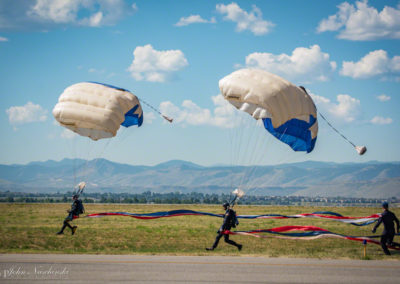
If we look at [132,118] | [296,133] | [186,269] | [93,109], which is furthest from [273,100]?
[132,118]

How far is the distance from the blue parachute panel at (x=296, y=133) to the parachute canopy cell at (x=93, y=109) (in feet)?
22.7

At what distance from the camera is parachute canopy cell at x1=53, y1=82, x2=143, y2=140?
2291 centimetres

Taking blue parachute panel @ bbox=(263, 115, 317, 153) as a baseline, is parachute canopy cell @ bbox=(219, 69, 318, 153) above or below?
above

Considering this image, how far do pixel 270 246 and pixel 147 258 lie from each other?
665cm

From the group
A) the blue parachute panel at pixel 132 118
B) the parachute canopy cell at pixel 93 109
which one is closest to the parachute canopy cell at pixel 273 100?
the parachute canopy cell at pixel 93 109

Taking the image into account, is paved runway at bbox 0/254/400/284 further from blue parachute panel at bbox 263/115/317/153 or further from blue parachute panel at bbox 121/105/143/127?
blue parachute panel at bbox 121/105/143/127

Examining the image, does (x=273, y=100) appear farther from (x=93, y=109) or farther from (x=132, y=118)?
(x=132, y=118)

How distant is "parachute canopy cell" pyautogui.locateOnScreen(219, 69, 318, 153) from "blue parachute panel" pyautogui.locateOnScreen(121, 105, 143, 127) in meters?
5.94

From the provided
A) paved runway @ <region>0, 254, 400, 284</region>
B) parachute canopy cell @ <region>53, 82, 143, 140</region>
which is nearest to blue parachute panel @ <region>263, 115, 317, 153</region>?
paved runway @ <region>0, 254, 400, 284</region>

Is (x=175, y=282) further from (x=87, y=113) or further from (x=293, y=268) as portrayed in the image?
(x=87, y=113)

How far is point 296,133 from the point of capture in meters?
20.8

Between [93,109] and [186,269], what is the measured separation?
11.2 m

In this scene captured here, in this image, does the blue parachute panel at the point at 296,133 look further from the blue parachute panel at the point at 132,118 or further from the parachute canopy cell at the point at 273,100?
the blue parachute panel at the point at 132,118

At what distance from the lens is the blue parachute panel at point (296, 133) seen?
2023cm
